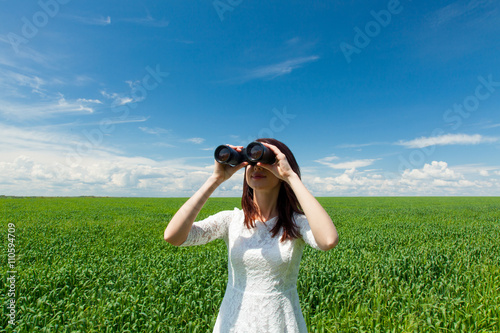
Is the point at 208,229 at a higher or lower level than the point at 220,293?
higher

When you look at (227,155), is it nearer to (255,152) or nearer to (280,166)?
(255,152)

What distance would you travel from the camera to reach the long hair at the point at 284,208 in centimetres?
206

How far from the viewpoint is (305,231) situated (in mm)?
2033

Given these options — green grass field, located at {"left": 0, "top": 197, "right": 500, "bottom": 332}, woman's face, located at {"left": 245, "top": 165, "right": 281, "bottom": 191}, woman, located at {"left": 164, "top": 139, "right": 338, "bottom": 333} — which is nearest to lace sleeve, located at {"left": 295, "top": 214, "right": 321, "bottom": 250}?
woman, located at {"left": 164, "top": 139, "right": 338, "bottom": 333}

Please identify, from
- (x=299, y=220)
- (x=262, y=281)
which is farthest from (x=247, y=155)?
(x=262, y=281)

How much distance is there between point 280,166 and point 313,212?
38cm

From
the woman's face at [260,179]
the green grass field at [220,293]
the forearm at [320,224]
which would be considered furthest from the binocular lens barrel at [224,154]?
the green grass field at [220,293]

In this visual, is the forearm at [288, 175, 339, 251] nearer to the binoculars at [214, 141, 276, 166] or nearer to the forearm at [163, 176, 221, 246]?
the binoculars at [214, 141, 276, 166]

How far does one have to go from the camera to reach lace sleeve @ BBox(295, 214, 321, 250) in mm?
1969

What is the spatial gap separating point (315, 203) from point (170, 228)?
3.30ft

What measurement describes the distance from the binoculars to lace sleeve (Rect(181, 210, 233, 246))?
1.50ft

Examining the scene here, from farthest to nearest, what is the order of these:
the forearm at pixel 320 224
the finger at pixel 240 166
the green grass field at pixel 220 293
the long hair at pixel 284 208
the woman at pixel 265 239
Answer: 1. the green grass field at pixel 220 293
2. the finger at pixel 240 166
3. the long hair at pixel 284 208
4. the woman at pixel 265 239
5. the forearm at pixel 320 224

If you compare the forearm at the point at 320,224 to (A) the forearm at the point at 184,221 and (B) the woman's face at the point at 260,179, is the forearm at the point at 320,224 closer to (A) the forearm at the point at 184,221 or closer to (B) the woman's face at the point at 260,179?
(B) the woman's face at the point at 260,179

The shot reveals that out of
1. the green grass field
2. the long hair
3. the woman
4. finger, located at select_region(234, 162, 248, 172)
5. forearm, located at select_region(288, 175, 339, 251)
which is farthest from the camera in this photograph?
the green grass field
